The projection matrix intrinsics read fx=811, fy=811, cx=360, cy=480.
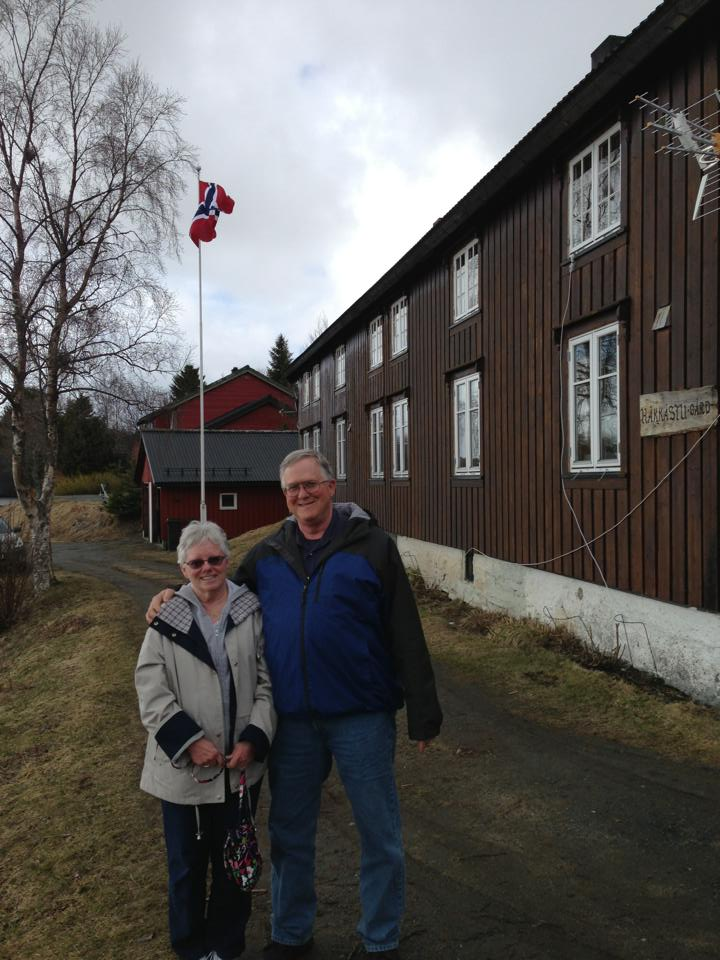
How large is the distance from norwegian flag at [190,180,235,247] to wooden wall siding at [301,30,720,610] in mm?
7091

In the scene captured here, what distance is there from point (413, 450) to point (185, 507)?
19049 millimetres

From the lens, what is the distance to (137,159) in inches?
788

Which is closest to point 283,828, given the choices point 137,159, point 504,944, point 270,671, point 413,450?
point 270,671

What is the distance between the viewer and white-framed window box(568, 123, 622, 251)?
8.76m

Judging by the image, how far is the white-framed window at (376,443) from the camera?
18.1 metres

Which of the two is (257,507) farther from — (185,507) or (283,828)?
(283,828)

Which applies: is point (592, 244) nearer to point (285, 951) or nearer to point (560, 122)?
point (560, 122)

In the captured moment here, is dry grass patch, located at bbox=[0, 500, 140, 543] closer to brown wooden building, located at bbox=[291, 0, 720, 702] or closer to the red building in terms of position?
the red building

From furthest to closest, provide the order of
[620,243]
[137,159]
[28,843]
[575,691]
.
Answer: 1. [137,159]
2. [620,243]
3. [575,691]
4. [28,843]

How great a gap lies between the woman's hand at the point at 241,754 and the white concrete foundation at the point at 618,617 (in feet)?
17.1

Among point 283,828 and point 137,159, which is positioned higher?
point 137,159

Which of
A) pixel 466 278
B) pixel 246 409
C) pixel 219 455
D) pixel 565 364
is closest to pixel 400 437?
pixel 466 278

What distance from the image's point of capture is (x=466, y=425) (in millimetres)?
13078

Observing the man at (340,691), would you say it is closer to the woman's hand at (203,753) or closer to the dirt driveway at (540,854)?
the woman's hand at (203,753)
